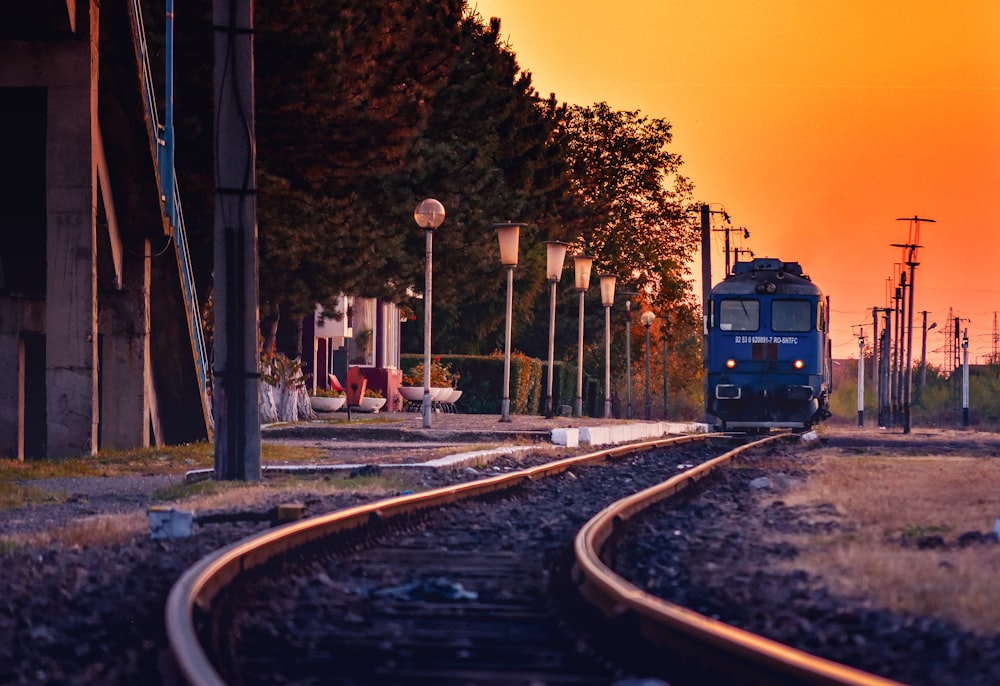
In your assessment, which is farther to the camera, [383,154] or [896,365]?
[896,365]

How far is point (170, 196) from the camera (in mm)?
22109

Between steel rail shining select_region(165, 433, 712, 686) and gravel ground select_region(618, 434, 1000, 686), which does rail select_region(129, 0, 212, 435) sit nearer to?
steel rail shining select_region(165, 433, 712, 686)

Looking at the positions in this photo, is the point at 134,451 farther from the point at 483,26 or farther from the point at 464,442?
the point at 483,26

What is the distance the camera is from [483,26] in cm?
5462

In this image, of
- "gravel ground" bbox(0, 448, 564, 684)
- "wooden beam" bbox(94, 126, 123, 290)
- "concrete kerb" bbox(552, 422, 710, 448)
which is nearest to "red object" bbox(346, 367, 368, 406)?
"concrete kerb" bbox(552, 422, 710, 448)

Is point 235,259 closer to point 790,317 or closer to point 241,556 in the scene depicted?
point 241,556

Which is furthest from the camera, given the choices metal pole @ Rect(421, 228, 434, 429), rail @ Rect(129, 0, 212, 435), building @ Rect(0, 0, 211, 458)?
metal pole @ Rect(421, 228, 434, 429)

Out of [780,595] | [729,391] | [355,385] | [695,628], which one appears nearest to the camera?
[695,628]

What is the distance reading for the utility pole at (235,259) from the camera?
51.0 ft

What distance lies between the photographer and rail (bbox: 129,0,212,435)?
20594mm

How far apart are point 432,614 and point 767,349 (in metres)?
28.2

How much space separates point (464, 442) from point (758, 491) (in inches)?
454

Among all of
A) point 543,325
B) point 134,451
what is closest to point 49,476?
point 134,451

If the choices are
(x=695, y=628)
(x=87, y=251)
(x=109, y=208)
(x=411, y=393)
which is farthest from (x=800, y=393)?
(x=695, y=628)
